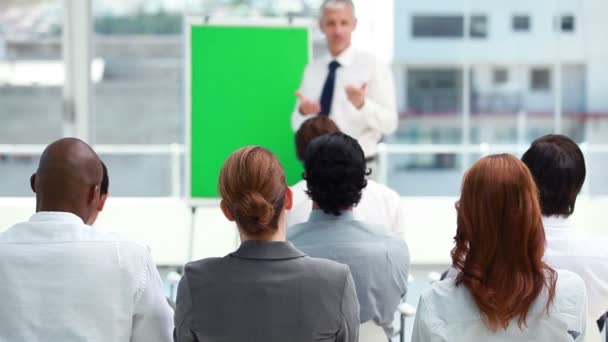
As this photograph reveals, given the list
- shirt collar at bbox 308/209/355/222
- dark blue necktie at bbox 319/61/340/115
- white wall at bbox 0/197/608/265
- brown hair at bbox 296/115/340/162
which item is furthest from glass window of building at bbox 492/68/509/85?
shirt collar at bbox 308/209/355/222

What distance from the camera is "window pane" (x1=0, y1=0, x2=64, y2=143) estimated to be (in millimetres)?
9122

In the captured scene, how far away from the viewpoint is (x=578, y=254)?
2301 mm

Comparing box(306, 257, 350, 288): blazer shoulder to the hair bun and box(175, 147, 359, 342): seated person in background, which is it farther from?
the hair bun

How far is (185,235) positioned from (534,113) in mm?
5506

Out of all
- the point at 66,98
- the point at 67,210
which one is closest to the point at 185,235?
the point at 66,98

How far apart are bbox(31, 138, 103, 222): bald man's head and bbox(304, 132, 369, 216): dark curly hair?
0.74 meters

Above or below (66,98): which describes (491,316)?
below

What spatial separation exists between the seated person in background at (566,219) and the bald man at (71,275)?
109 cm

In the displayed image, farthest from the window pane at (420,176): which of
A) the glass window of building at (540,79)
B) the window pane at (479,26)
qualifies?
the window pane at (479,26)

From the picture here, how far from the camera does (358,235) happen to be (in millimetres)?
2400

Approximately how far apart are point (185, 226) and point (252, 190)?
14.9 ft

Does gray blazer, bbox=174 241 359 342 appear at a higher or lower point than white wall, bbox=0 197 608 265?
higher

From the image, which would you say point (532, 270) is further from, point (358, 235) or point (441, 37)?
point (441, 37)

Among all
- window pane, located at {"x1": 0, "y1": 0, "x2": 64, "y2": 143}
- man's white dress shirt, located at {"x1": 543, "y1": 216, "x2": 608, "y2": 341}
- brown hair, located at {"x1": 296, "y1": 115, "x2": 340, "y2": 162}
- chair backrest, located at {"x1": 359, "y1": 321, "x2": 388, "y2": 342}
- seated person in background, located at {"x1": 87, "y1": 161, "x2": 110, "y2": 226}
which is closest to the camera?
seated person in background, located at {"x1": 87, "y1": 161, "x2": 110, "y2": 226}
